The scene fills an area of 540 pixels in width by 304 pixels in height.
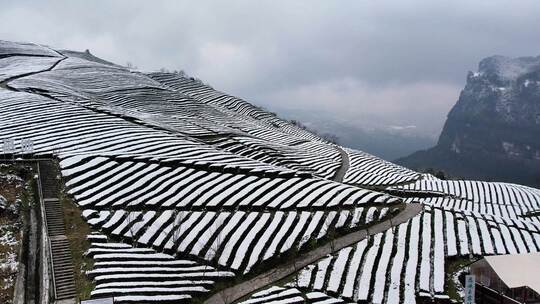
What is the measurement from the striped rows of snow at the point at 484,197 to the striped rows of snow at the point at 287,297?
32.2 m

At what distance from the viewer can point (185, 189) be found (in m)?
42.1

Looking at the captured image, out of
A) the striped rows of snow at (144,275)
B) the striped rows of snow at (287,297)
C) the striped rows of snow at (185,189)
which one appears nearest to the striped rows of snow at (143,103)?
the striped rows of snow at (185,189)

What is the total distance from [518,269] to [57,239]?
1190 inches

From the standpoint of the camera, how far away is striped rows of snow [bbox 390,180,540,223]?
60.3 metres

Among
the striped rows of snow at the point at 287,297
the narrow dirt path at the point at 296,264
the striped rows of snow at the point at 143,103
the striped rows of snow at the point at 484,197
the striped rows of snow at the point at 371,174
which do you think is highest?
the striped rows of snow at the point at 143,103

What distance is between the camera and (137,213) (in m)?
37.5

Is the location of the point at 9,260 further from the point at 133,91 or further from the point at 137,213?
the point at 133,91

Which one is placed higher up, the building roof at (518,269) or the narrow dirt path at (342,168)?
the narrow dirt path at (342,168)

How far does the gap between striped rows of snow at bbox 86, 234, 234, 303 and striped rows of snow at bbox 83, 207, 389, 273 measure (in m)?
1.17

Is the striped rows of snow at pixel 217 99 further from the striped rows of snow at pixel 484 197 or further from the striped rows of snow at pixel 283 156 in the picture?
the striped rows of snow at pixel 484 197

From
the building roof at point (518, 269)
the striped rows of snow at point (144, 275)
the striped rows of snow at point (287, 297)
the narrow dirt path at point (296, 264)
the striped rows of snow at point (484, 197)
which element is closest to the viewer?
the striped rows of snow at point (144, 275)

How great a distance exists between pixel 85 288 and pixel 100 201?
11.9 m

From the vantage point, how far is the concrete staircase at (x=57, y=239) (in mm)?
28703

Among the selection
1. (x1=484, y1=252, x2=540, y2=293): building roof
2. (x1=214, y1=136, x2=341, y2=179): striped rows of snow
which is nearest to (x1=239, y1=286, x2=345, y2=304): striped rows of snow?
(x1=484, y1=252, x2=540, y2=293): building roof
